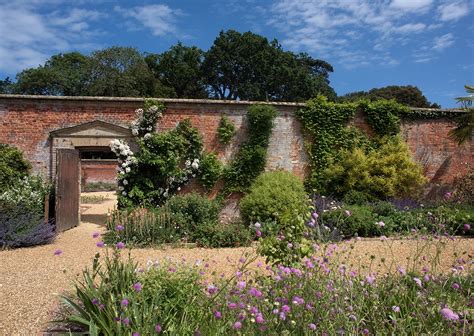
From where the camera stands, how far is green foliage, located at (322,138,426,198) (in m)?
10.9

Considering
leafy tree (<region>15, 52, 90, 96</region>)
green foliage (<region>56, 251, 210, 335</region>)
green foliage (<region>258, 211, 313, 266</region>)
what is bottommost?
green foliage (<region>56, 251, 210, 335</region>)

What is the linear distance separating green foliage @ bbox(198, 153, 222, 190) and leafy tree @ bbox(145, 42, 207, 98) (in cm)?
2610

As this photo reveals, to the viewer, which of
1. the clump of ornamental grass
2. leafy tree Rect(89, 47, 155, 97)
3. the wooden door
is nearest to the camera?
the clump of ornamental grass

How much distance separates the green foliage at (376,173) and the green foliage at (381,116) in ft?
1.89

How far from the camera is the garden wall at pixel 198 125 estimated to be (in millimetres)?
10633

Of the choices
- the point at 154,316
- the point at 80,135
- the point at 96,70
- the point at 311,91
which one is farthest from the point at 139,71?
the point at 154,316

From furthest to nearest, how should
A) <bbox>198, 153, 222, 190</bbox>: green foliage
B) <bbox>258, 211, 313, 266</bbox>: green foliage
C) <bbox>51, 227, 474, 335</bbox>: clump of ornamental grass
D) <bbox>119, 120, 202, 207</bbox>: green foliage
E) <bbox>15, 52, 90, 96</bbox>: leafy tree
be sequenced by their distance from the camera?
<bbox>15, 52, 90, 96</bbox>: leafy tree, <bbox>198, 153, 222, 190</bbox>: green foliage, <bbox>119, 120, 202, 207</bbox>: green foliage, <bbox>258, 211, 313, 266</bbox>: green foliage, <bbox>51, 227, 474, 335</bbox>: clump of ornamental grass

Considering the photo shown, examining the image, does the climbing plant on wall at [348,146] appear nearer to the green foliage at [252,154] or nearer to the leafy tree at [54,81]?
the green foliage at [252,154]

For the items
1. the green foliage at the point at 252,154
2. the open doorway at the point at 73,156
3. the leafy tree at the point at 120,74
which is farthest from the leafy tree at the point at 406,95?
the open doorway at the point at 73,156

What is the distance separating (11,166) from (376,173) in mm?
9504

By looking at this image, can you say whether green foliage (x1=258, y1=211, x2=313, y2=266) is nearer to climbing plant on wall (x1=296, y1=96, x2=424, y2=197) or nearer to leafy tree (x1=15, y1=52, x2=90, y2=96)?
climbing plant on wall (x1=296, y1=96, x2=424, y2=197)

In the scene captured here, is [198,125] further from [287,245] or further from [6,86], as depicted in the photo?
[6,86]

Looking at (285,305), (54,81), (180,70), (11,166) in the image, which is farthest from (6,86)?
(285,305)

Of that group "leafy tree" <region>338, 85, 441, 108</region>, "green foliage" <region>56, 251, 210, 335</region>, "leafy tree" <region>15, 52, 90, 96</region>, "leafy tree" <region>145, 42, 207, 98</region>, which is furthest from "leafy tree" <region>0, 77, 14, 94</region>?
"green foliage" <region>56, 251, 210, 335</region>
